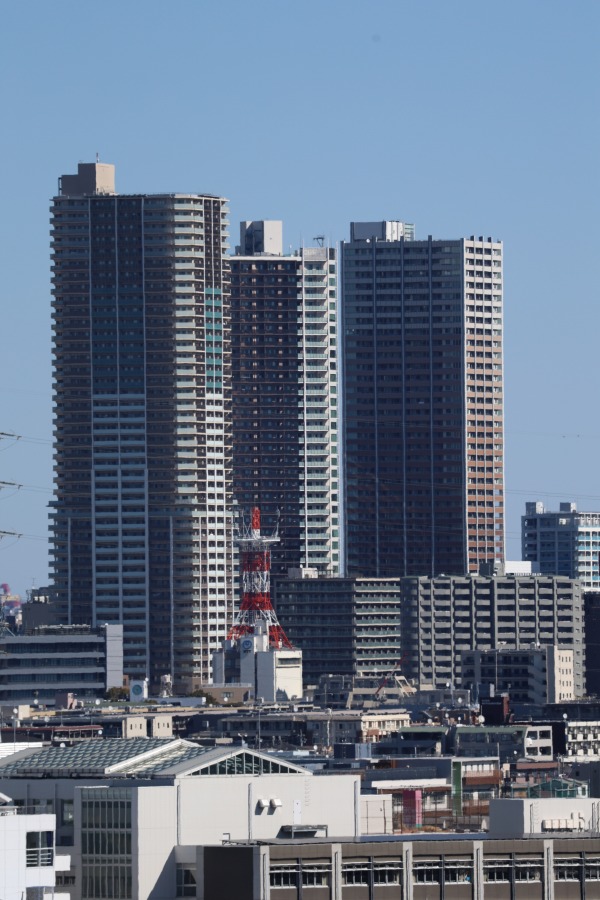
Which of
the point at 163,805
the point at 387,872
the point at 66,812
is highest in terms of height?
the point at 163,805

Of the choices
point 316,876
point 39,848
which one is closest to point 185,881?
point 39,848

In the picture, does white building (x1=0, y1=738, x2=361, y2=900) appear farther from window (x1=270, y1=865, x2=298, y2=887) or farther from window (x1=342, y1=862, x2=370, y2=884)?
window (x1=342, y1=862, x2=370, y2=884)

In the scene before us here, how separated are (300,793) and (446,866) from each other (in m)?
11.3

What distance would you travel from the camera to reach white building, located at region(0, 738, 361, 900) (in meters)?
89.7

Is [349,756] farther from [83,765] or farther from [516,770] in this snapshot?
[83,765]

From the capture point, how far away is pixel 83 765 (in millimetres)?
100250

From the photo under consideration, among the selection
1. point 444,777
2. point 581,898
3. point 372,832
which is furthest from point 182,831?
point 444,777

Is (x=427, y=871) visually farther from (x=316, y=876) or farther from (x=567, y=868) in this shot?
(x=567, y=868)

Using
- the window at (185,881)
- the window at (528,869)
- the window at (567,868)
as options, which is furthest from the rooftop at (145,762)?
the window at (567,868)

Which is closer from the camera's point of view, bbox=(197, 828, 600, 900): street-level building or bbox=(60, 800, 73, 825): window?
bbox=(197, 828, 600, 900): street-level building

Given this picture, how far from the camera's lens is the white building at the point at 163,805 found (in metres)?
89.7

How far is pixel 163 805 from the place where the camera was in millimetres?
90500

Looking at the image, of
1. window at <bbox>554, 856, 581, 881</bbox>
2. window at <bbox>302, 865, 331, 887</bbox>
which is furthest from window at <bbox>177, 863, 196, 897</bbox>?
window at <bbox>554, 856, 581, 881</bbox>

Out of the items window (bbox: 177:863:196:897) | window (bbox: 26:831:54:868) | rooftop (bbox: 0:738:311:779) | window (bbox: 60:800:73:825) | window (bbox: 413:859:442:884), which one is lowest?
window (bbox: 177:863:196:897)
